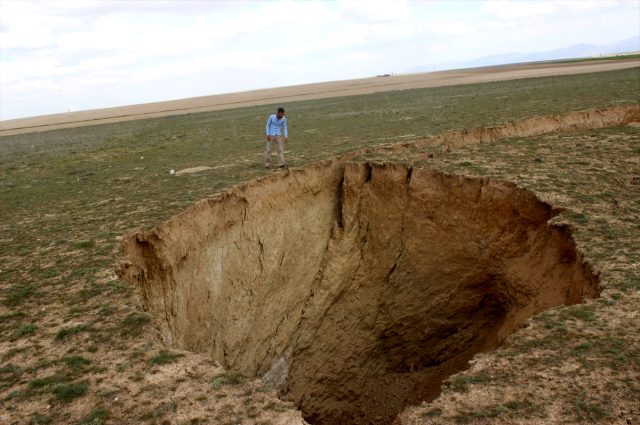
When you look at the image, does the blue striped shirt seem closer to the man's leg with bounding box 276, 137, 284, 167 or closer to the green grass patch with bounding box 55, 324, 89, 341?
the man's leg with bounding box 276, 137, 284, 167

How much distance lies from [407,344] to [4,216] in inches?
506

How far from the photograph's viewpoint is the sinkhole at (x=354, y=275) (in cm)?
1171

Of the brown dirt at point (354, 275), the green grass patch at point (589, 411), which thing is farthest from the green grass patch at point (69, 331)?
the green grass patch at point (589, 411)

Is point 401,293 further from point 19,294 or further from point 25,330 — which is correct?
point 25,330

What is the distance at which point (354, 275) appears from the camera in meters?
15.5

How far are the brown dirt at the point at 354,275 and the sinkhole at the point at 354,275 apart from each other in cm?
4

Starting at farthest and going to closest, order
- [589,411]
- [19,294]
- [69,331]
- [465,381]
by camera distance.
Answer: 1. [19,294]
2. [69,331]
3. [465,381]
4. [589,411]

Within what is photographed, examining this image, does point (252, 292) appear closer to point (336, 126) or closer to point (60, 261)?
point (60, 261)

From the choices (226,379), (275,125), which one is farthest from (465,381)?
(275,125)

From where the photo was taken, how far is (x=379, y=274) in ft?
50.2

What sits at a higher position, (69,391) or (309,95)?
(309,95)

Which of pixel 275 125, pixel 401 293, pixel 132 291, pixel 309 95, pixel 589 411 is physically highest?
pixel 309 95

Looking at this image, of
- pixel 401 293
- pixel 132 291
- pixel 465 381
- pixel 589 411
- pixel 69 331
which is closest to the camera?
pixel 589 411

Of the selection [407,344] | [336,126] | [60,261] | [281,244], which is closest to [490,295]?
[407,344]
